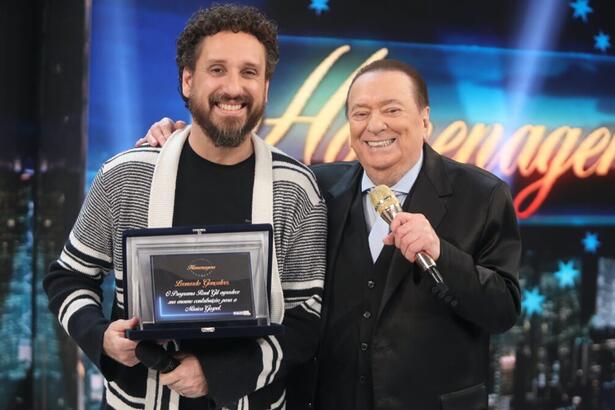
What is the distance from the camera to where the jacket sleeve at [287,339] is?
2.06 m

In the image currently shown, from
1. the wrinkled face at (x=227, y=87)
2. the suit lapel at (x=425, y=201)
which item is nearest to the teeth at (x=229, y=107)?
the wrinkled face at (x=227, y=87)

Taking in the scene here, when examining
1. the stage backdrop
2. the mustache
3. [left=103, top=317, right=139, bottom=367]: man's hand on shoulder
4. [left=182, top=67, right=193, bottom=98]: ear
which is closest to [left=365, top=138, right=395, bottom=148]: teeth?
the mustache

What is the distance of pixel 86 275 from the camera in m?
2.26

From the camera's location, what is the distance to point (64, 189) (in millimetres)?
4465

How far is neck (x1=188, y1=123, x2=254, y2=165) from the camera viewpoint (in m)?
2.29

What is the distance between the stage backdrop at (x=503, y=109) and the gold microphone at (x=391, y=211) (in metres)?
2.46

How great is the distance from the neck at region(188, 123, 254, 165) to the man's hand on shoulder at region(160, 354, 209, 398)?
559mm

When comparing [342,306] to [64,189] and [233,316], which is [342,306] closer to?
[233,316]

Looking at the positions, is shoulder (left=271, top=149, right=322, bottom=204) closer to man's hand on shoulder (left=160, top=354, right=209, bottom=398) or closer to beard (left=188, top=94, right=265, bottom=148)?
beard (left=188, top=94, right=265, bottom=148)

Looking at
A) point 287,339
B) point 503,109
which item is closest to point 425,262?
point 287,339

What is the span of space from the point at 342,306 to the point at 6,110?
273 cm

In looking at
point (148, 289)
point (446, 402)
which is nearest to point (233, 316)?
point (148, 289)

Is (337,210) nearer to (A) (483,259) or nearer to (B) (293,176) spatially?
(B) (293,176)

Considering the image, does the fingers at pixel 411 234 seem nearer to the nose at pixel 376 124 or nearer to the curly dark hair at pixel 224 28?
the nose at pixel 376 124
